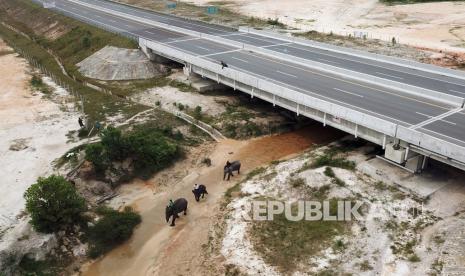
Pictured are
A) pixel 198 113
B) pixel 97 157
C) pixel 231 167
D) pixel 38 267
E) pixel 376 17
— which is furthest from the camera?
pixel 376 17

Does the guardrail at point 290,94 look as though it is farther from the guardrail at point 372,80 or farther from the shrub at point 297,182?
the guardrail at point 372,80

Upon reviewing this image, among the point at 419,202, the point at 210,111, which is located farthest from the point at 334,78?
the point at 419,202

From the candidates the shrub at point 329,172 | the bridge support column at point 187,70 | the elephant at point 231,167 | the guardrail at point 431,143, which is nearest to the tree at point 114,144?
the elephant at point 231,167

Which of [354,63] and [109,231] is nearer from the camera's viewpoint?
[109,231]

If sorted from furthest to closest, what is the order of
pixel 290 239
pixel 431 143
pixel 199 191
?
pixel 199 191, pixel 431 143, pixel 290 239

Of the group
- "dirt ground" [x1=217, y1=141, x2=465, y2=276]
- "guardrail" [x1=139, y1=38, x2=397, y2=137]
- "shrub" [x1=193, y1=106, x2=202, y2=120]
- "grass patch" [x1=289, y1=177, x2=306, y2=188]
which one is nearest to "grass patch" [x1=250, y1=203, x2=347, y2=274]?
"dirt ground" [x1=217, y1=141, x2=465, y2=276]

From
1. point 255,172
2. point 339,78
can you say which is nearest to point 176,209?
point 255,172

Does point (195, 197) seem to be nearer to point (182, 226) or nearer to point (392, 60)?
point (182, 226)
